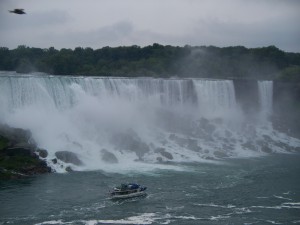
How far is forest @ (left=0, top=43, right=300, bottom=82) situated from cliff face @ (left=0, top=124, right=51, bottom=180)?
34.6 meters

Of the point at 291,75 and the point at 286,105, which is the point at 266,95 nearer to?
the point at 286,105

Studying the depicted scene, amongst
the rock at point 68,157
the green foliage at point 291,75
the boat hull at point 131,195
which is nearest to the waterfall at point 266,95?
the green foliage at point 291,75

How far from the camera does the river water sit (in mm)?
23750

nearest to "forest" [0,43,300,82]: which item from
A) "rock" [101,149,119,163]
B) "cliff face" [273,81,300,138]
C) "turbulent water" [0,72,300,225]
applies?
"cliff face" [273,81,300,138]

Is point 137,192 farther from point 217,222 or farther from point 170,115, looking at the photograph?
point 170,115

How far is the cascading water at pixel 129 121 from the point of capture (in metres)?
38.8

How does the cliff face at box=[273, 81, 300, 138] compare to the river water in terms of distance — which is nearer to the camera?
the river water

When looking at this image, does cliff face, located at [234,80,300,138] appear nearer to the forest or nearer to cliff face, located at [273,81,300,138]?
cliff face, located at [273,81,300,138]

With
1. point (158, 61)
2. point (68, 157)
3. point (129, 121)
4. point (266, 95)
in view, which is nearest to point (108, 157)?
point (68, 157)

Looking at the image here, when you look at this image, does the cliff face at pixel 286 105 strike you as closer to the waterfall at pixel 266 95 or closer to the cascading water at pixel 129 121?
the waterfall at pixel 266 95

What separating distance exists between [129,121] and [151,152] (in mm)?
6378

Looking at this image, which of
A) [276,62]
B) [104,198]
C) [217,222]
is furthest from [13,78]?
[276,62]

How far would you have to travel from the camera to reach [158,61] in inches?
3081

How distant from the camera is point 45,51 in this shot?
85.6 meters
